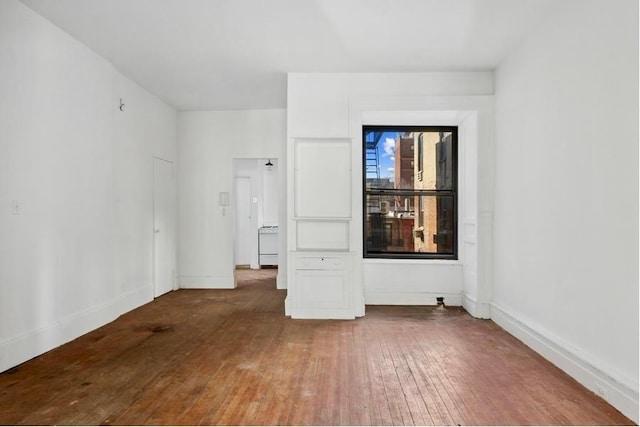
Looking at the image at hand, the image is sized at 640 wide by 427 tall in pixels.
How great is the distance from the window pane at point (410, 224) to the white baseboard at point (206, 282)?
2.42m

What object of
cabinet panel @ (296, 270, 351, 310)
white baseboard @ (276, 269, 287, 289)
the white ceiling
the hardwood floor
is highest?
the white ceiling

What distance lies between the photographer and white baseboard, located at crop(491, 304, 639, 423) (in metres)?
2.47

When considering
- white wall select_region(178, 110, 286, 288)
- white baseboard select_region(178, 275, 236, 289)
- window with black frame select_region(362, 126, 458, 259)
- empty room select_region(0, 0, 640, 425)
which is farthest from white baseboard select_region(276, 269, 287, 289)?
window with black frame select_region(362, 126, 458, 259)

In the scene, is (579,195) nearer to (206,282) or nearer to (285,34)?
(285,34)

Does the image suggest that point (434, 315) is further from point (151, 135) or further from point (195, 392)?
point (151, 135)

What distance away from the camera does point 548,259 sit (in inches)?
138

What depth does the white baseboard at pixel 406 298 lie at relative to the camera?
5523 mm

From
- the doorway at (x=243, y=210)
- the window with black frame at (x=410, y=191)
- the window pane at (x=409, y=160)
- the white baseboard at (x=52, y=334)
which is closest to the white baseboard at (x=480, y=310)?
the window with black frame at (x=410, y=191)

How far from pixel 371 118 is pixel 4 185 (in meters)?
3.99

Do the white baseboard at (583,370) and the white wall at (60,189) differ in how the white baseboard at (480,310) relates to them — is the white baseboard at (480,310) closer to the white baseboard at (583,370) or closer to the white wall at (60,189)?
the white baseboard at (583,370)

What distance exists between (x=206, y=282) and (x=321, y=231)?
2.73m

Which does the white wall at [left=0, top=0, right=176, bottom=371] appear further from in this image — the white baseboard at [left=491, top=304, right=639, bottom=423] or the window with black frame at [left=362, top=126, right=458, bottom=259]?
the white baseboard at [left=491, top=304, right=639, bottom=423]

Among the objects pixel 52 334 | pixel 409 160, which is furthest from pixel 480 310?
pixel 52 334

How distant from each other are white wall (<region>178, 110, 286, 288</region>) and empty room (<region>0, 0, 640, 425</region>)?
0.24 m
